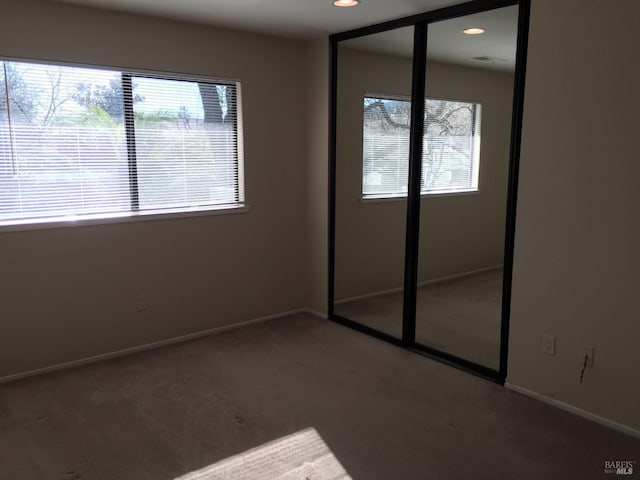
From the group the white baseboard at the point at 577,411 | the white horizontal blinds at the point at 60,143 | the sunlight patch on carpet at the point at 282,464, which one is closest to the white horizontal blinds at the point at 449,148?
the white baseboard at the point at 577,411

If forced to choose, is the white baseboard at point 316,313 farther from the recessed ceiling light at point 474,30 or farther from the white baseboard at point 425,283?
the recessed ceiling light at point 474,30

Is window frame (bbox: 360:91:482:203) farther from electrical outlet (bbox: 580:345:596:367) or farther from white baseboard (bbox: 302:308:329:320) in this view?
electrical outlet (bbox: 580:345:596:367)

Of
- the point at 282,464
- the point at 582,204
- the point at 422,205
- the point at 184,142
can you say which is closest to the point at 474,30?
the point at 422,205

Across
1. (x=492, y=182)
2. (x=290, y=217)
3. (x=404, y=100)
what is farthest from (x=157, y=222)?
(x=492, y=182)

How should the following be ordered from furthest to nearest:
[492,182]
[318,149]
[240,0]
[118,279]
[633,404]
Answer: [318,149], [118,279], [492,182], [240,0], [633,404]

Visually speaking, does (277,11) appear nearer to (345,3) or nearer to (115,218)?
(345,3)

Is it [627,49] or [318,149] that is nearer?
[627,49]

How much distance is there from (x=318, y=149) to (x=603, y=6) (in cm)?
236

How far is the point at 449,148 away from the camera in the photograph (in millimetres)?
3656

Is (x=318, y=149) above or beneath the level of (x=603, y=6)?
beneath

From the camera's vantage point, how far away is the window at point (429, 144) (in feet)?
11.7

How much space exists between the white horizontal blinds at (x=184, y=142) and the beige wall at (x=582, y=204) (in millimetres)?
2260

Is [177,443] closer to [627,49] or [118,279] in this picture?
Result: [118,279]

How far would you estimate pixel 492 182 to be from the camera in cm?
330
